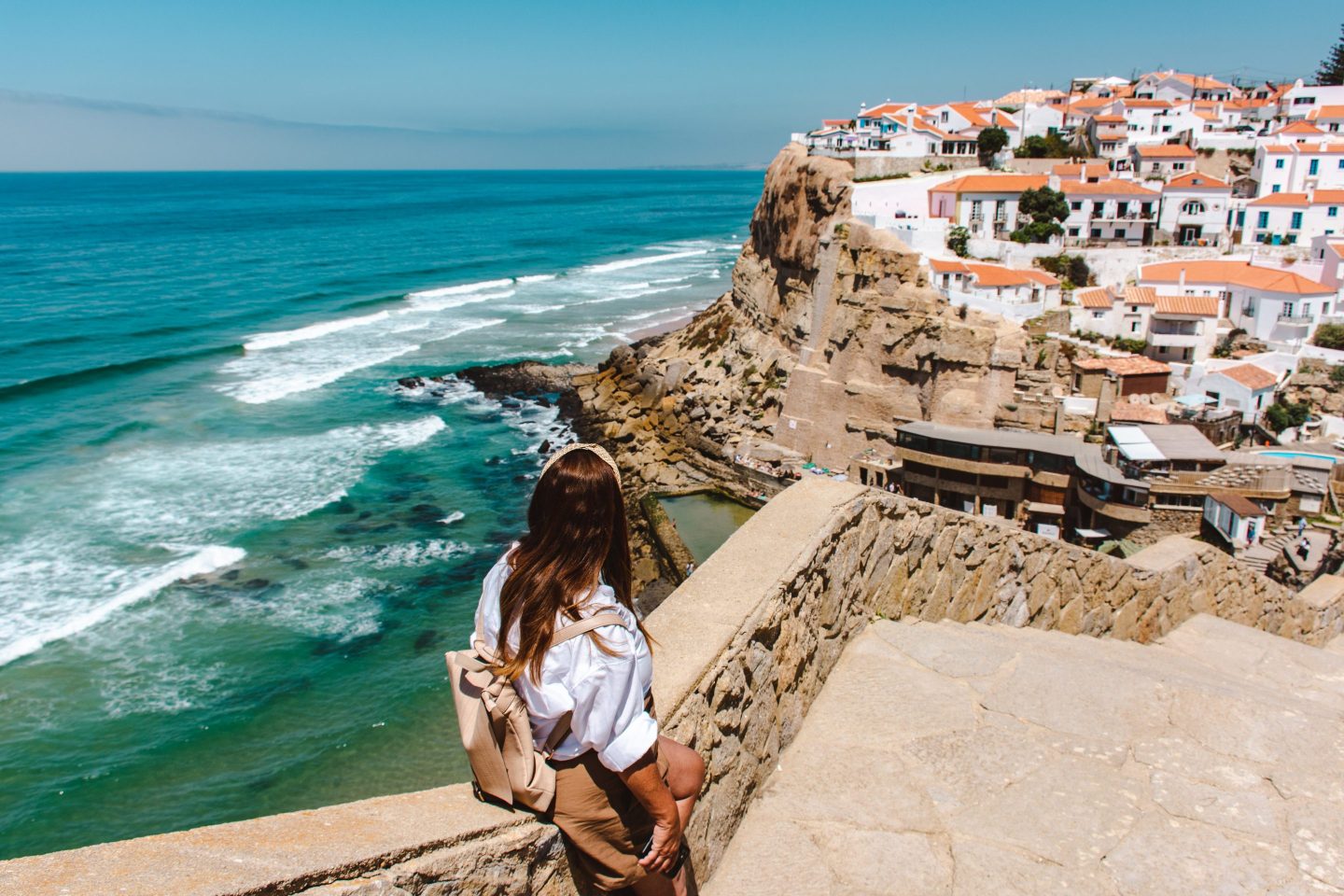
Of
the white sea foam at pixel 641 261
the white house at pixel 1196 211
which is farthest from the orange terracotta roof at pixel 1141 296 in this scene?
the white sea foam at pixel 641 261

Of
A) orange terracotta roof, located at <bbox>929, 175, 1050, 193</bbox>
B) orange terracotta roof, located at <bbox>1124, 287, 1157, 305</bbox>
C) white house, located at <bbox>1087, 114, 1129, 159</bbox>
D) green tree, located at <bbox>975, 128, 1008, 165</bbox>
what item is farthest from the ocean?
white house, located at <bbox>1087, 114, 1129, 159</bbox>

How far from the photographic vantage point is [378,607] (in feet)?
69.2

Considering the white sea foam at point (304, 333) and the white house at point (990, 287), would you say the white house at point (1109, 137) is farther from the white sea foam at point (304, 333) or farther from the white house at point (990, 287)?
the white sea foam at point (304, 333)

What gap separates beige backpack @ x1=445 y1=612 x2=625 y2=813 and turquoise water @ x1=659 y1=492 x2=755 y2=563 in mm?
21467

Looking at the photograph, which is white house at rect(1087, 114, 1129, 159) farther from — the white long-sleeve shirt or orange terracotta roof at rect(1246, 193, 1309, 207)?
the white long-sleeve shirt

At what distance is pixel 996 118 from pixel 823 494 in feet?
163

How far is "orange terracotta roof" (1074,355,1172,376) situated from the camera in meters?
27.2

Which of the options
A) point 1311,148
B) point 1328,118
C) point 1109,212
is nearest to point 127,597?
point 1109,212

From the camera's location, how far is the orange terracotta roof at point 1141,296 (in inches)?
1235

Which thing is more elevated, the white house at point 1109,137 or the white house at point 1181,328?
the white house at point 1109,137

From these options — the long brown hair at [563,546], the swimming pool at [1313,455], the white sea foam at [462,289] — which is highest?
the long brown hair at [563,546]

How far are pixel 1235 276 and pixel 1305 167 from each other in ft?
50.1

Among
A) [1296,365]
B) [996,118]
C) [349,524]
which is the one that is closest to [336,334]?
[349,524]

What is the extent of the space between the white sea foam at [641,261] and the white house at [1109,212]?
132 ft
